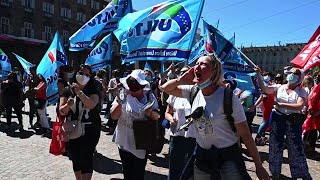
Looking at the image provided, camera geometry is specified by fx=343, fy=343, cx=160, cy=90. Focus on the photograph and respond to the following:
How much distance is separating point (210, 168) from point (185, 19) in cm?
349

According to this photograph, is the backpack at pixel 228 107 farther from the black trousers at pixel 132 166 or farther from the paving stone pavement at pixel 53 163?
the paving stone pavement at pixel 53 163

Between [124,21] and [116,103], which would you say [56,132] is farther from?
[124,21]

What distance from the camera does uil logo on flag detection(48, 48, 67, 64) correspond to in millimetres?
9641

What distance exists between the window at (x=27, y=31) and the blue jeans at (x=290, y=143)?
36.2 m

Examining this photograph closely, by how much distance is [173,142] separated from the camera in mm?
4652

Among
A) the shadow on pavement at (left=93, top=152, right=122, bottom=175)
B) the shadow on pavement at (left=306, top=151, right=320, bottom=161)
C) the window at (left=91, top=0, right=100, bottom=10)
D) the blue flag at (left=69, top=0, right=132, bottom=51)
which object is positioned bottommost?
the shadow on pavement at (left=306, top=151, right=320, bottom=161)

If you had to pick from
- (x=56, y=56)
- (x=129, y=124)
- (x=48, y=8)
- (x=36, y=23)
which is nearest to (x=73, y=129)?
(x=129, y=124)

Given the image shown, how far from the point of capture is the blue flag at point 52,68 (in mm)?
9344

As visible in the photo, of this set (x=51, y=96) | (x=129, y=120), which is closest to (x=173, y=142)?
(x=129, y=120)

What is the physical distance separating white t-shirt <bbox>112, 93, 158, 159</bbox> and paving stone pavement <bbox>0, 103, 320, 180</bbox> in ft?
6.35

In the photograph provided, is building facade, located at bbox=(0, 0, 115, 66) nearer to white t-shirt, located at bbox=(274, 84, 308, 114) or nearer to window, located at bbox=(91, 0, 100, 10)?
window, located at bbox=(91, 0, 100, 10)

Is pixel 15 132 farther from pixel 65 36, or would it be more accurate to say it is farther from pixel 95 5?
pixel 95 5

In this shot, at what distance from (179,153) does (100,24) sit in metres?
6.42

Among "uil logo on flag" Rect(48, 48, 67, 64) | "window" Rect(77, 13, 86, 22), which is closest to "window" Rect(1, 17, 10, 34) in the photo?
"window" Rect(77, 13, 86, 22)
